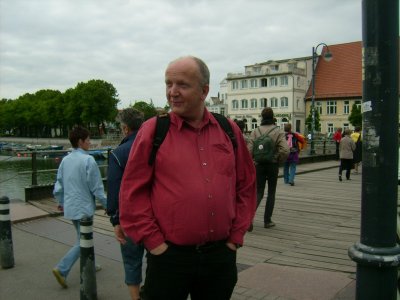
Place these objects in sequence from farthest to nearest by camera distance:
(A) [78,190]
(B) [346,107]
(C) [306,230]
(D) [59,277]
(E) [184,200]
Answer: (B) [346,107] → (C) [306,230] → (A) [78,190] → (D) [59,277] → (E) [184,200]

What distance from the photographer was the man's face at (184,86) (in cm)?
257

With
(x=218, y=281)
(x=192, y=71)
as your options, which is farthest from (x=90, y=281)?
(x=192, y=71)

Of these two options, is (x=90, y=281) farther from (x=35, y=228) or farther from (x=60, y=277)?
(x=35, y=228)

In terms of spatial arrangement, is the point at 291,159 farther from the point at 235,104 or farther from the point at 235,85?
the point at 235,85

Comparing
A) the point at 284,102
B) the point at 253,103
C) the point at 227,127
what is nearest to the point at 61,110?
the point at 253,103

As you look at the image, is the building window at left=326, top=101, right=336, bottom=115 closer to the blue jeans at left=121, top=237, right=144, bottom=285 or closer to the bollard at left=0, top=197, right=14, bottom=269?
the bollard at left=0, top=197, right=14, bottom=269

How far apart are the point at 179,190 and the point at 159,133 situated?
345 millimetres

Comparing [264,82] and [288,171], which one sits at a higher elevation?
[264,82]

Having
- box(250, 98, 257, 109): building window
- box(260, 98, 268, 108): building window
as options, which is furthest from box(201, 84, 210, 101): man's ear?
box(250, 98, 257, 109): building window

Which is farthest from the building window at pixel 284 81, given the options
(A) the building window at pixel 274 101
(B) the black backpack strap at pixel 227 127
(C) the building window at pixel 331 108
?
(B) the black backpack strap at pixel 227 127

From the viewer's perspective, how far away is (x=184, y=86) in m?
2.58

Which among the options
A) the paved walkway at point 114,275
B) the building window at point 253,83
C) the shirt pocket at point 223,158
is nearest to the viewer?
the shirt pocket at point 223,158

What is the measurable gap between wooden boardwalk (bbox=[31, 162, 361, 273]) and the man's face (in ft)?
11.2

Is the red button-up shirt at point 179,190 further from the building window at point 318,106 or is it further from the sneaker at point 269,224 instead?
the building window at point 318,106
